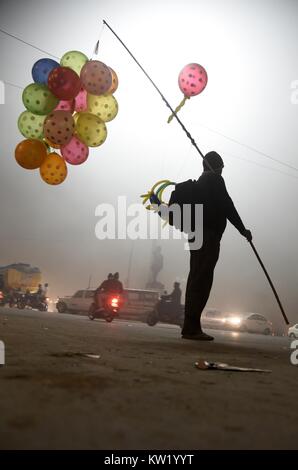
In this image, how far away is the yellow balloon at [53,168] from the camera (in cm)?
588

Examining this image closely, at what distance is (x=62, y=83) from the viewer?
5.41m

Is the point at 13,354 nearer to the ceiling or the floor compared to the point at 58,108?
nearer to the floor

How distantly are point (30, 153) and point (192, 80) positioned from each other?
2.96 meters

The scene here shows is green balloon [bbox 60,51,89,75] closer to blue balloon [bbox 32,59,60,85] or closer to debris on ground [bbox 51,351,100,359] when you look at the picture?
blue balloon [bbox 32,59,60,85]

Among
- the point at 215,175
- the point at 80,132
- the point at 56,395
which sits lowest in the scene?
the point at 56,395

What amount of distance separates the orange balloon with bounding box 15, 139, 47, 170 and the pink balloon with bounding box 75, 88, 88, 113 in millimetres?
841

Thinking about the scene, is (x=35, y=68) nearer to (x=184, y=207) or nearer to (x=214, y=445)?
(x=184, y=207)

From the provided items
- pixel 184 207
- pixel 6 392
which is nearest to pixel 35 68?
pixel 184 207

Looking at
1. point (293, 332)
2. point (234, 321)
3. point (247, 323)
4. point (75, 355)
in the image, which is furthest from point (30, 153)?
point (293, 332)

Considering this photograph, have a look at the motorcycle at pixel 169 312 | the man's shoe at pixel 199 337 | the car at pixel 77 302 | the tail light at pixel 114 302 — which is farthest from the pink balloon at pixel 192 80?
the car at pixel 77 302

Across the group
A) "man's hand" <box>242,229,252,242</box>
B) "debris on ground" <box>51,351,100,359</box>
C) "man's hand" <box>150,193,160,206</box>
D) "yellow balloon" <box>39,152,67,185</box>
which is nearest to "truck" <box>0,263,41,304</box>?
"yellow balloon" <box>39,152,67,185</box>

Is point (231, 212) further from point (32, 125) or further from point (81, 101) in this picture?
point (32, 125)
